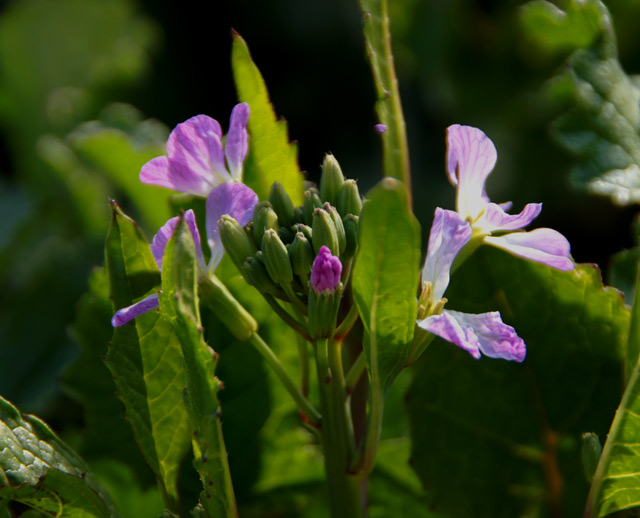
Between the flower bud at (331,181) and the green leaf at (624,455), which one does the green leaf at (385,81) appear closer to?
the flower bud at (331,181)

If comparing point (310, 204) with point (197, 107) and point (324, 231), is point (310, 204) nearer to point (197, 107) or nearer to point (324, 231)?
point (324, 231)

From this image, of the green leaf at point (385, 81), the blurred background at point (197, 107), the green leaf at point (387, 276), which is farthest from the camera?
the blurred background at point (197, 107)

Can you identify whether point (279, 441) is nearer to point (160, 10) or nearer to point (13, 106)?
point (13, 106)

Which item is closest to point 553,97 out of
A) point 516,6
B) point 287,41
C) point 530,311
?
point 530,311

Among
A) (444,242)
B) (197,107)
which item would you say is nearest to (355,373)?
(444,242)

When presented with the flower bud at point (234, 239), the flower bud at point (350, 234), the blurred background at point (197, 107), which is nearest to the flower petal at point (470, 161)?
the flower bud at point (350, 234)

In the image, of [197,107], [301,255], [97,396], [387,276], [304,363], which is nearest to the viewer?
[387,276]
